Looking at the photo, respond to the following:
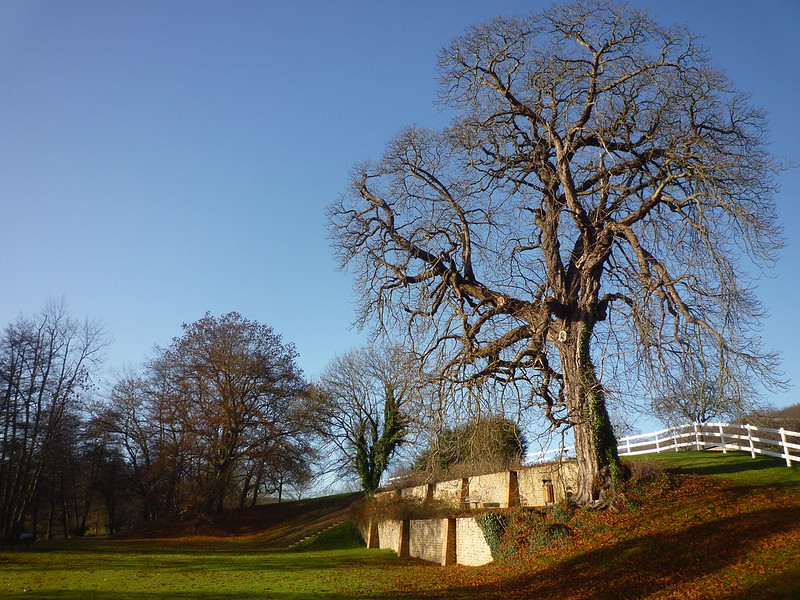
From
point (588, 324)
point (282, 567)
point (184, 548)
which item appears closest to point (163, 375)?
point (184, 548)

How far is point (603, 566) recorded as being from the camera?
37.4 ft

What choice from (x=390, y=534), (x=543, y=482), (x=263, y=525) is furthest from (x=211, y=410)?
(x=543, y=482)

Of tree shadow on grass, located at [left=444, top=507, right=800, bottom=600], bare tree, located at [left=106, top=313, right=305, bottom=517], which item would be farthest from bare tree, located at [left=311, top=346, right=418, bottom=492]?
tree shadow on grass, located at [left=444, top=507, right=800, bottom=600]

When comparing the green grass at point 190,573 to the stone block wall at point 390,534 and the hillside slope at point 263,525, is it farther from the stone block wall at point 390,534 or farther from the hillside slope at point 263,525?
the hillside slope at point 263,525

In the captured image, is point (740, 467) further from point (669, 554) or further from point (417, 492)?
point (417, 492)

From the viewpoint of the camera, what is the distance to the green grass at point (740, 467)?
1444 centimetres

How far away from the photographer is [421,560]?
19.0m

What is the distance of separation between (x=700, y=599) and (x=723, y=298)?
623 centimetres

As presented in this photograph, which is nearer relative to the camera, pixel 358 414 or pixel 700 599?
pixel 700 599

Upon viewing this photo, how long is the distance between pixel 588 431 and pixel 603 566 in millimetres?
3414

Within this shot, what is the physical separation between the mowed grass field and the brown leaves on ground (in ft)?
0.09

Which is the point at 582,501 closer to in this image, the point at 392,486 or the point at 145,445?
the point at 392,486

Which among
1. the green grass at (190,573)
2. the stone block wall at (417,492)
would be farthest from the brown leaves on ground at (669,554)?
the stone block wall at (417,492)

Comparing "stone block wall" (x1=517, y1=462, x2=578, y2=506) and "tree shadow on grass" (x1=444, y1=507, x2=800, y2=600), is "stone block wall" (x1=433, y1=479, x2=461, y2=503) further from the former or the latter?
"tree shadow on grass" (x1=444, y1=507, x2=800, y2=600)
